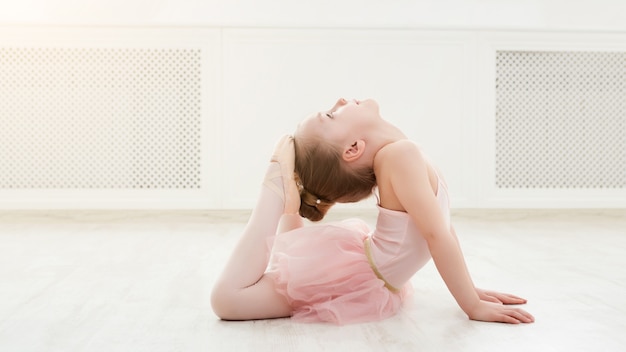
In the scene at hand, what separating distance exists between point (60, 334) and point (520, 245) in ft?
4.48

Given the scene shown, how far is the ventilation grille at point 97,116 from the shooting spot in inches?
106

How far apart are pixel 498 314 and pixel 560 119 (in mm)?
1844

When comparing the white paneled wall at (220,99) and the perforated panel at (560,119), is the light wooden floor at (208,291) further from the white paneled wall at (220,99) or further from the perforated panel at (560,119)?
the perforated panel at (560,119)

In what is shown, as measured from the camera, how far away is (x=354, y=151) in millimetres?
1206

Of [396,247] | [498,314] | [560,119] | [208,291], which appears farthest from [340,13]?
[498,314]

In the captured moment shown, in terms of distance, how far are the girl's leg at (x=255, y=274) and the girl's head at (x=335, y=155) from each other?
2.1 inches

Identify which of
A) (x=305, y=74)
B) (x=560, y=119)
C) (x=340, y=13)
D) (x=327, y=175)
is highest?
(x=340, y=13)

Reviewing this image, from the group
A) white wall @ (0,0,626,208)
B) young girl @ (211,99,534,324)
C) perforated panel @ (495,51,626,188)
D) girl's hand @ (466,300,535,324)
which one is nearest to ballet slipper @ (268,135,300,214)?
young girl @ (211,99,534,324)

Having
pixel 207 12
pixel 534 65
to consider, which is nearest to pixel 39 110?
pixel 207 12

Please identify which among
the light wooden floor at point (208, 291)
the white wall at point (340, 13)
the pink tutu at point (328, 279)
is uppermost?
the white wall at point (340, 13)

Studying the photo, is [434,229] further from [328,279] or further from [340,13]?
[340,13]

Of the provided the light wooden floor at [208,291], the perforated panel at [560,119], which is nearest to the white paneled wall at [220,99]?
the perforated panel at [560,119]

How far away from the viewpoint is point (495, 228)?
2.45 m

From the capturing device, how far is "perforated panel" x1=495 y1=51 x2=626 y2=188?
279cm
